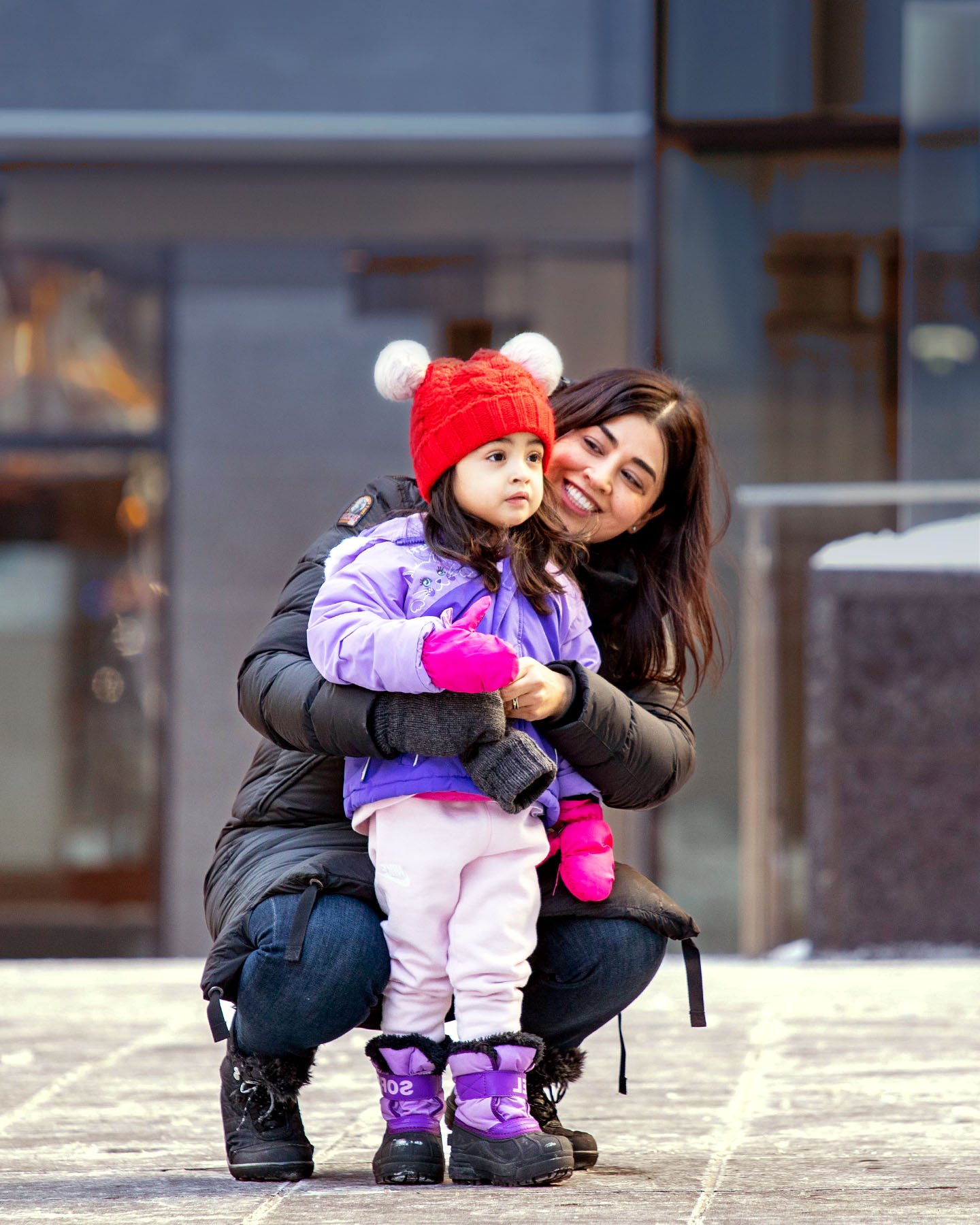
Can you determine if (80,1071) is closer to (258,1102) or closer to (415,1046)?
(258,1102)

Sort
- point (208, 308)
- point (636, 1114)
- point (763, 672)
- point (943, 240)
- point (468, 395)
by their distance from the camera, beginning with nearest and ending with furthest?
point (468, 395) < point (636, 1114) < point (763, 672) < point (943, 240) < point (208, 308)

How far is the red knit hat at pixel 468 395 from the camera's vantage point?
254cm

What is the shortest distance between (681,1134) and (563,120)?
5682 mm

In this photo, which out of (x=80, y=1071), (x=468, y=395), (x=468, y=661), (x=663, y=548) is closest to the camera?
(x=468, y=661)

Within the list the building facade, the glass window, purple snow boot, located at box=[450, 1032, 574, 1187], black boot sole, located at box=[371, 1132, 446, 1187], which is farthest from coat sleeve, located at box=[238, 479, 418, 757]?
the building facade

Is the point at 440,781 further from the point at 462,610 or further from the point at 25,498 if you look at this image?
the point at 25,498

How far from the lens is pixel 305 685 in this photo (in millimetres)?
2561

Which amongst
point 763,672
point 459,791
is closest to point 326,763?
point 459,791

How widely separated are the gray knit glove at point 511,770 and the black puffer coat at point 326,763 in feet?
0.36

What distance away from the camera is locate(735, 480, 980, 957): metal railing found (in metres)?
6.30

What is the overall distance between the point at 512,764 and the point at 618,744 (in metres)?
0.24

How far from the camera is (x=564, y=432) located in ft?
9.39

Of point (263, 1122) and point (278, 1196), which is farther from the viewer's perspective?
point (263, 1122)

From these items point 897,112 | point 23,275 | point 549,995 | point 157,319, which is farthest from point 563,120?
point 549,995
